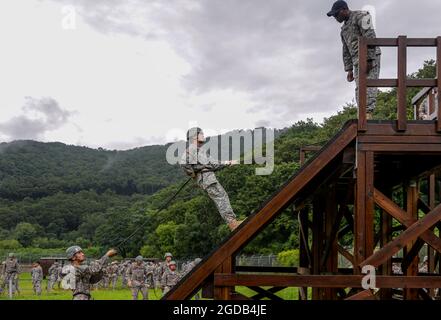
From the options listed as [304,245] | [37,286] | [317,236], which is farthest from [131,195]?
[317,236]

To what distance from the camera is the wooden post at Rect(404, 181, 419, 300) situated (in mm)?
9367

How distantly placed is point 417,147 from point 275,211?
1884 mm

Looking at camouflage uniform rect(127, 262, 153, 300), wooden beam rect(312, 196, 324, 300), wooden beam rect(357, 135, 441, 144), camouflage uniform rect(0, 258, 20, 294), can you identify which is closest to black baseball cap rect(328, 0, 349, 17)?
wooden beam rect(357, 135, 441, 144)

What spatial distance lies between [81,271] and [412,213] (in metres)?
4.89

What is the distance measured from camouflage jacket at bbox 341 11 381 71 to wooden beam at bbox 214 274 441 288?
2.78 metres

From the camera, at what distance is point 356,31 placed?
8688 mm

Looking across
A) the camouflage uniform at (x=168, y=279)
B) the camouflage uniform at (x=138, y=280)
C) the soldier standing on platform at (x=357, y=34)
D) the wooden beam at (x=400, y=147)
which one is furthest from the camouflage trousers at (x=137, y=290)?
the wooden beam at (x=400, y=147)

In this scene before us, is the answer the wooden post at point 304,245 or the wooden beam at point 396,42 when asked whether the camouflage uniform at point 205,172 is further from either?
the wooden post at point 304,245

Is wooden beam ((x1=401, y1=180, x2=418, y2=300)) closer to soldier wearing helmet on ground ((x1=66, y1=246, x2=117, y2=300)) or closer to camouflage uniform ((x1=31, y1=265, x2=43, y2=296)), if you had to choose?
soldier wearing helmet on ground ((x1=66, y1=246, x2=117, y2=300))

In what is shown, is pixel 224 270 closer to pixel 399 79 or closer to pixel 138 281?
pixel 399 79

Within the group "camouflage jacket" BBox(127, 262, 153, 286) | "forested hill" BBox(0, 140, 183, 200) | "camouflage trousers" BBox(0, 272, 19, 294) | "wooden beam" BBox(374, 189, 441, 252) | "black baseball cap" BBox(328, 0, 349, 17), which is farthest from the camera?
"forested hill" BBox(0, 140, 183, 200)

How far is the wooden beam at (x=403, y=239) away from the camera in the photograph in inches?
307
